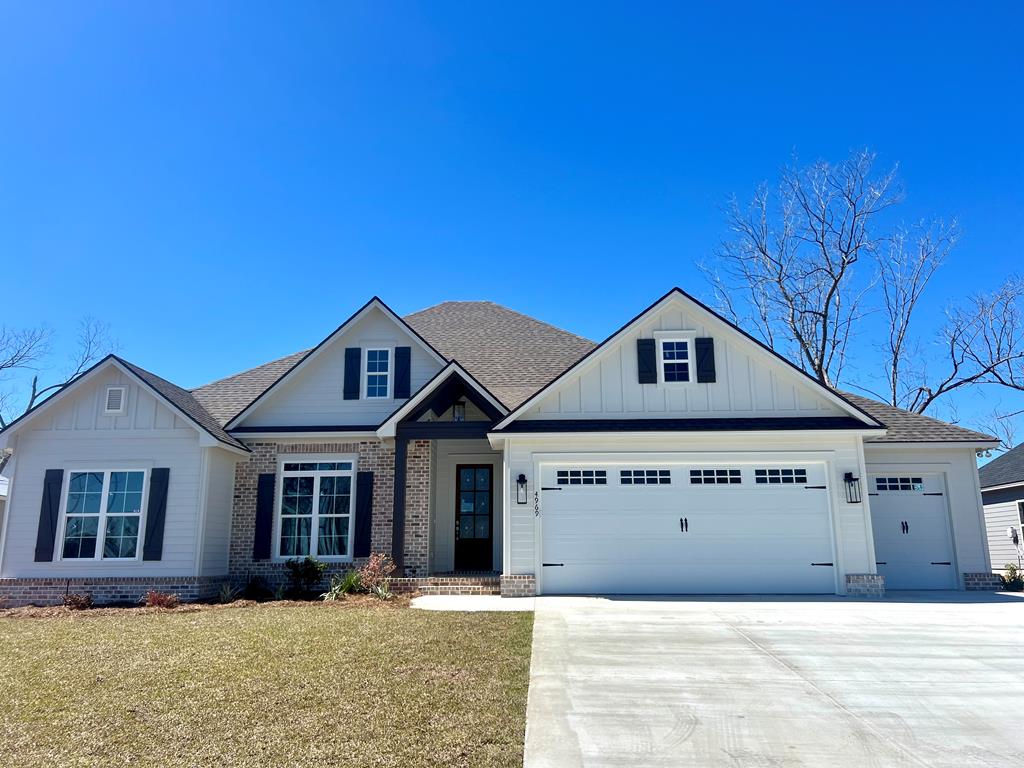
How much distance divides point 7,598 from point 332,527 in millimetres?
6062

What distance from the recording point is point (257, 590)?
13.0 m

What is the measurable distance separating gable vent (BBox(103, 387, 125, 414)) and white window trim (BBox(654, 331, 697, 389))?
10818 mm

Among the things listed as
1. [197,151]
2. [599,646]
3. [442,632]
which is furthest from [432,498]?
[197,151]

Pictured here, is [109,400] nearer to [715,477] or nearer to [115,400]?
[115,400]

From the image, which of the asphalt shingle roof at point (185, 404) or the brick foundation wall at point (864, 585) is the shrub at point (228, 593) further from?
the brick foundation wall at point (864, 585)

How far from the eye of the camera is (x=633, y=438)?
39.9 feet

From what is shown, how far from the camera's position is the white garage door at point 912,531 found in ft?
42.3

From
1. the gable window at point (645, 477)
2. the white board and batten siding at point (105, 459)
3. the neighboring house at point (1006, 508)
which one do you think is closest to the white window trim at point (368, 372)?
the white board and batten siding at point (105, 459)

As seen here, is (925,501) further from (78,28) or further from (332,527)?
(78,28)

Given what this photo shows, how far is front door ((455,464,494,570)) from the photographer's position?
14.7 metres

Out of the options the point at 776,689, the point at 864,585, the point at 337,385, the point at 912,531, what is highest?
the point at 337,385

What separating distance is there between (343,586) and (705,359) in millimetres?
8090

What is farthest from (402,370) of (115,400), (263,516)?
(115,400)

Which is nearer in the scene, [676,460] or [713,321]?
[676,460]
